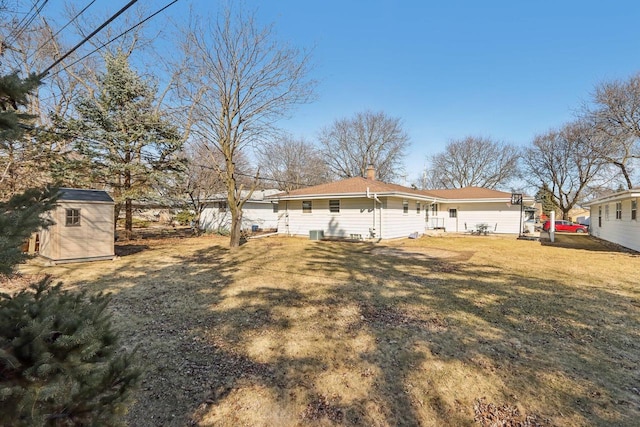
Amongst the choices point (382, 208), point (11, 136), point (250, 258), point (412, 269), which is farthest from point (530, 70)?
point (11, 136)

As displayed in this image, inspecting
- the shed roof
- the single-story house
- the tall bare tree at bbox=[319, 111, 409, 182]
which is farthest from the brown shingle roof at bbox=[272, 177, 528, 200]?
the tall bare tree at bbox=[319, 111, 409, 182]

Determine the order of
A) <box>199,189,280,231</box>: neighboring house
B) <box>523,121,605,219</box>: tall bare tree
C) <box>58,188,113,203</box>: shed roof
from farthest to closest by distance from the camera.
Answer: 1. <box>523,121,605,219</box>: tall bare tree
2. <box>199,189,280,231</box>: neighboring house
3. <box>58,188,113,203</box>: shed roof

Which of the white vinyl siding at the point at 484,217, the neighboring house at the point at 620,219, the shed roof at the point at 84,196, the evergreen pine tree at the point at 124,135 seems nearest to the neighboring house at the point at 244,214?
the evergreen pine tree at the point at 124,135

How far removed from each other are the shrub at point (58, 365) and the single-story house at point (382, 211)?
13585 millimetres

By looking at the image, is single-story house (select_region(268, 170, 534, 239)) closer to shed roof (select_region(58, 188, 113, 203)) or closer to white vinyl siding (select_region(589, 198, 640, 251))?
white vinyl siding (select_region(589, 198, 640, 251))

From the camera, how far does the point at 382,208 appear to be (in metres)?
15.3

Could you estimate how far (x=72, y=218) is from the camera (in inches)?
360

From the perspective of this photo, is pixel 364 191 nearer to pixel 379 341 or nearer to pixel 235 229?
pixel 235 229

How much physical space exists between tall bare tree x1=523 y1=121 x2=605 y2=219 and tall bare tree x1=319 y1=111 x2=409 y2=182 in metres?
13.5

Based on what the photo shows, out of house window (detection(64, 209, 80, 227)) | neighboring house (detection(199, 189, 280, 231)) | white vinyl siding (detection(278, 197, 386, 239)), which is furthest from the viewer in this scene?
neighboring house (detection(199, 189, 280, 231))

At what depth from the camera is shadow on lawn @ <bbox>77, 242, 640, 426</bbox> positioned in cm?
274

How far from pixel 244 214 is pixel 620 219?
21.5 m

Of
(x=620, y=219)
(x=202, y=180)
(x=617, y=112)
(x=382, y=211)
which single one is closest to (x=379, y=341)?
(x=382, y=211)

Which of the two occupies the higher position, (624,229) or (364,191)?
(364,191)
